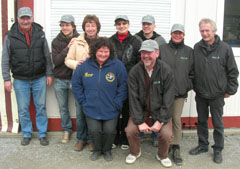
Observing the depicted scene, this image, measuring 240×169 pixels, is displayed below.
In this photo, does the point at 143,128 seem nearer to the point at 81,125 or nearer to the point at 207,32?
the point at 81,125

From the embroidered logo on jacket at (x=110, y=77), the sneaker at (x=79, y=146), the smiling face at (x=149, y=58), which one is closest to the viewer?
the smiling face at (x=149, y=58)

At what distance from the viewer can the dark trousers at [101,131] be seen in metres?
3.51

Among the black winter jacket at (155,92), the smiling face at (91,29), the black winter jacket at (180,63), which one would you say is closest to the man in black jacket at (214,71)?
the black winter jacket at (180,63)

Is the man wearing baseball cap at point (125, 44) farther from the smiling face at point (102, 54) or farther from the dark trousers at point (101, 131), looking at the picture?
the dark trousers at point (101, 131)

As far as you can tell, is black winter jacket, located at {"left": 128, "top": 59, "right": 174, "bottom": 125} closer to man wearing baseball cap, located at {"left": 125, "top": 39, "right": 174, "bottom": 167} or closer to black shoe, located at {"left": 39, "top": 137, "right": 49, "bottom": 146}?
man wearing baseball cap, located at {"left": 125, "top": 39, "right": 174, "bottom": 167}

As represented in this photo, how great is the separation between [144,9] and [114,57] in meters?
1.35

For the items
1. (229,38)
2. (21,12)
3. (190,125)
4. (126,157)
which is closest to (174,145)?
(126,157)

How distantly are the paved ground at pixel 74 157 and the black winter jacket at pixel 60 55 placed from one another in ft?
3.87

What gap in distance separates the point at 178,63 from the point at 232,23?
6.26 ft

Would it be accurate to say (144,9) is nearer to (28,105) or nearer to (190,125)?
(190,125)

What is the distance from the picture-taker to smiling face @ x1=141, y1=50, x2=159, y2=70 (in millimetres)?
3245

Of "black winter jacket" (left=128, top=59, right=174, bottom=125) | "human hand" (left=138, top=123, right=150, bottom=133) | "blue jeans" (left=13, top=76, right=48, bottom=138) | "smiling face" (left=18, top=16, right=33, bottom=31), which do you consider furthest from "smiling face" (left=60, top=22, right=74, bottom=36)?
"human hand" (left=138, top=123, right=150, bottom=133)

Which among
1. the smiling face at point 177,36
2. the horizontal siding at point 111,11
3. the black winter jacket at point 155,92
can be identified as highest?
the horizontal siding at point 111,11

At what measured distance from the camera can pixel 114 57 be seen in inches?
140
